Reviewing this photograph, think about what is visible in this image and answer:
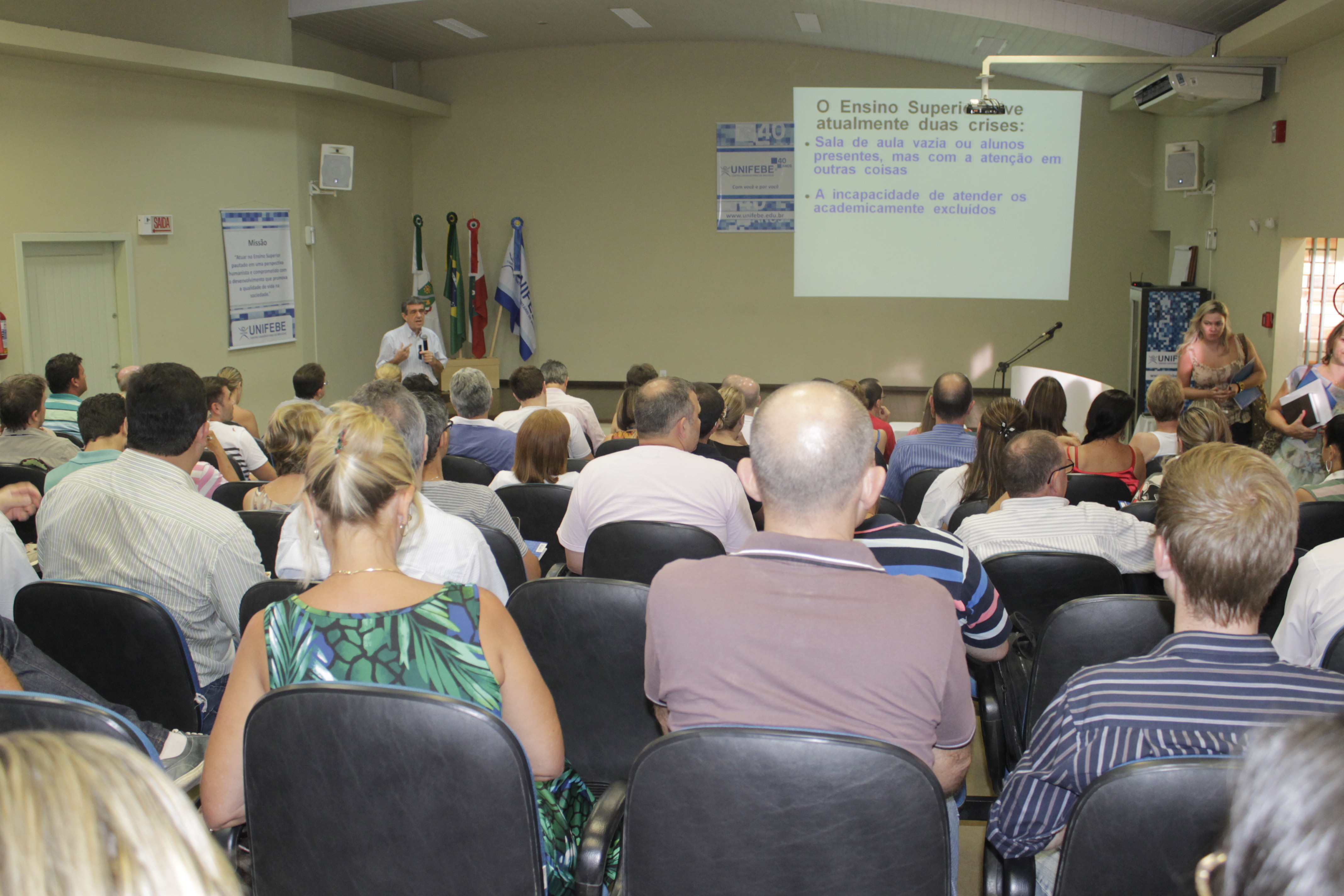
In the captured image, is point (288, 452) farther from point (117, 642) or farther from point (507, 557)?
point (117, 642)

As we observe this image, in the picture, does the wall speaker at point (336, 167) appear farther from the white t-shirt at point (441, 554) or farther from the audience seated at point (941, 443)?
the white t-shirt at point (441, 554)

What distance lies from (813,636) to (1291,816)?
0.87 m

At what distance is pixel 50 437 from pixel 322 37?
603 centimetres

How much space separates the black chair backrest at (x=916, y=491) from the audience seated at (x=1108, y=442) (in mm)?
561

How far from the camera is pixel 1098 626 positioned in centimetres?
217

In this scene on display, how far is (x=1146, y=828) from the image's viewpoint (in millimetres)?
1347

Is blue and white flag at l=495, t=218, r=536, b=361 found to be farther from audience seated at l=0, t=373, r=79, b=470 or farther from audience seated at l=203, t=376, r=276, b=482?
audience seated at l=0, t=373, r=79, b=470

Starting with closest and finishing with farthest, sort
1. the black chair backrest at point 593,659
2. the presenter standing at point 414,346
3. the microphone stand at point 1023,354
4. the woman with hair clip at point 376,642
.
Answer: the woman with hair clip at point 376,642 < the black chair backrest at point 593,659 < the presenter standing at point 414,346 < the microphone stand at point 1023,354

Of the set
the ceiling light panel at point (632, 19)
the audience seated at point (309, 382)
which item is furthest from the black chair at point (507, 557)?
the ceiling light panel at point (632, 19)

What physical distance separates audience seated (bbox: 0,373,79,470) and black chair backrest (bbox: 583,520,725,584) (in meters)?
2.69

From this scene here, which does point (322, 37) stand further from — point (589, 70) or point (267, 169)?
point (589, 70)

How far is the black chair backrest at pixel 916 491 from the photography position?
14.1 ft

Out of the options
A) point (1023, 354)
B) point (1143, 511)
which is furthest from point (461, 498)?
point (1023, 354)

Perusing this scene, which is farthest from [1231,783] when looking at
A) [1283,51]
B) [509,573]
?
[1283,51]
